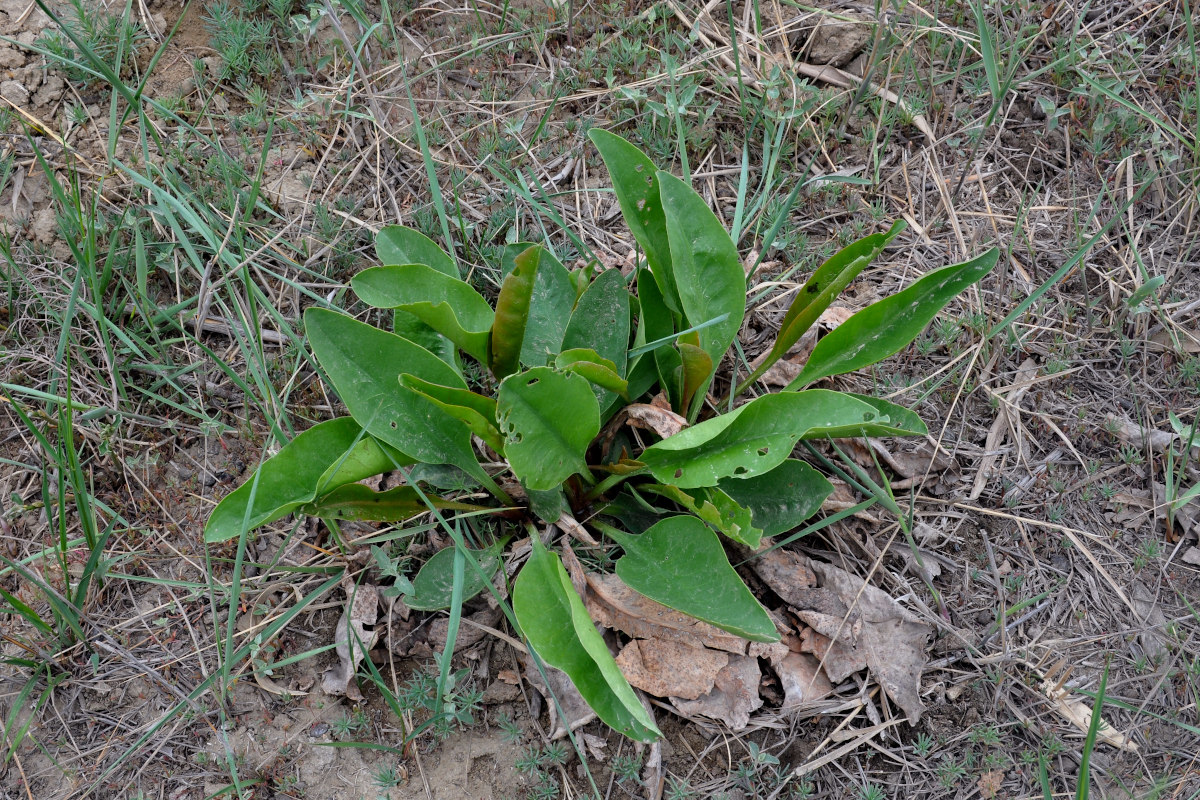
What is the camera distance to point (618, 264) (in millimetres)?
2229

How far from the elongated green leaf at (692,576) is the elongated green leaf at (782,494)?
0.53 feet

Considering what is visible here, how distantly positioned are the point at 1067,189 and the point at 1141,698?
137cm

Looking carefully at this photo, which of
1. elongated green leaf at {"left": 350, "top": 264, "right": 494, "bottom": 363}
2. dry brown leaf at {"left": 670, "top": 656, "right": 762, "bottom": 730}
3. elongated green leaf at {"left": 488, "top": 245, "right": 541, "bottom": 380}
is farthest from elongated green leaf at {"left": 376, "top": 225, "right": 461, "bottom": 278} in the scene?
dry brown leaf at {"left": 670, "top": 656, "right": 762, "bottom": 730}

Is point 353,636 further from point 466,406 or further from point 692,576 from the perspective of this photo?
point 692,576

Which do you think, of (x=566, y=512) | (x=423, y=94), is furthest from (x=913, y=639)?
(x=423, y=94)

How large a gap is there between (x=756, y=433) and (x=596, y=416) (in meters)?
0.32

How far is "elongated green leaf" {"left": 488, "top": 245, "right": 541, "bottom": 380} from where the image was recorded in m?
1.61

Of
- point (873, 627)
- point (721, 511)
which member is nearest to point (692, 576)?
point (721, 511)

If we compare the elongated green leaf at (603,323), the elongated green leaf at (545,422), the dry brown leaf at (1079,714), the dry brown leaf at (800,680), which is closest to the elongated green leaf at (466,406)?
the elongated green leaf at (545,422)

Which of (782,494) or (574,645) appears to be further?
(782,494)

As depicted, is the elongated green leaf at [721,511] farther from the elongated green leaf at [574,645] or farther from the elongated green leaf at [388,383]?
the elongated green leaf at [388,383]

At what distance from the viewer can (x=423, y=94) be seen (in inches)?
96.8

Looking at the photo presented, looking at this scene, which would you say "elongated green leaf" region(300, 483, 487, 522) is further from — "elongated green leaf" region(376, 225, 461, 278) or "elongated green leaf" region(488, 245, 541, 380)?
"elongated green leaf" region(376, 225, 461, 278)

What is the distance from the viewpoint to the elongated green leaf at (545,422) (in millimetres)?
1453
